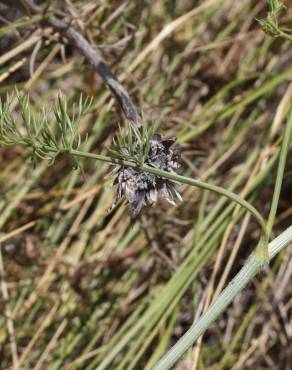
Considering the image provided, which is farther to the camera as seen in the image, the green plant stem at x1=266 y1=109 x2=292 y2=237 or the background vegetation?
the background vegetation

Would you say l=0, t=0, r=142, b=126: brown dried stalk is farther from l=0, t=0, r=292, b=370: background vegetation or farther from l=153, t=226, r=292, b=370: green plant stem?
l=153, t=226, r=292, b=370: green plant stem

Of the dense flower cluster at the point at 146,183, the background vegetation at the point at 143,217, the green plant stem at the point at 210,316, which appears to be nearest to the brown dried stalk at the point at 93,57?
the background vegetation at the point at 143,217

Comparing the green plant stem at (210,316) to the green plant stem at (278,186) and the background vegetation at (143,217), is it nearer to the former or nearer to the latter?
the green plant stem at (278,186)

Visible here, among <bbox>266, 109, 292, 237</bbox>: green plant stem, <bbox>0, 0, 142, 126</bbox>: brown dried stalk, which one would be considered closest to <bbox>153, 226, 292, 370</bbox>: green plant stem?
<bbox>266, 109, 292, 237</bbox>: green plant stem

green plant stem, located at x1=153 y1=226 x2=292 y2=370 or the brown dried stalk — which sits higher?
the brown dried stalk

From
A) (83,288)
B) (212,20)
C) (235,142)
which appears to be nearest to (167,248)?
(83,288)

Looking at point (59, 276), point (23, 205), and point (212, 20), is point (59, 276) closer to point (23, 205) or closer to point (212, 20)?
point (23, 205)

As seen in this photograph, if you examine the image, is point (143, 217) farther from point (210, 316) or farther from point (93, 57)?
point (210, 316)
